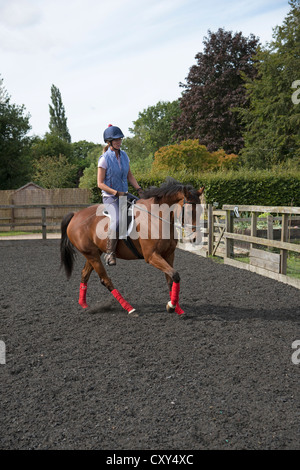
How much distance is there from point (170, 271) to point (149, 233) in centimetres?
61

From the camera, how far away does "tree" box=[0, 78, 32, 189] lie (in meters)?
30.5

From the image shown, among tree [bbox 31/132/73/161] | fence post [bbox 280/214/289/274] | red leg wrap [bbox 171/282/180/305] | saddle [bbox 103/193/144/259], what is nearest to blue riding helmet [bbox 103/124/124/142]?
saddle [bbox 103/193/144/259]

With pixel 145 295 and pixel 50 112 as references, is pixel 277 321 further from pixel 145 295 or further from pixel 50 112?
pixel 50 112

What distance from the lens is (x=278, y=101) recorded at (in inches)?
1108

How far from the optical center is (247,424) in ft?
9.29

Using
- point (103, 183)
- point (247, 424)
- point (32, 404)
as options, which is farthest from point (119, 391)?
point (103, 183)

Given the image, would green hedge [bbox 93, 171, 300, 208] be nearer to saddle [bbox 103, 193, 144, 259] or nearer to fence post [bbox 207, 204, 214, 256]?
fence post [bbox 207, 204, 214, 256]

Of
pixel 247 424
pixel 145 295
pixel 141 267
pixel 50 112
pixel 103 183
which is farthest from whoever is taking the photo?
pixel 50 112

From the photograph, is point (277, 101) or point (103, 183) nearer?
point (103, 183)

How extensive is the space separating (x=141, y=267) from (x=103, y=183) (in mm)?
4439

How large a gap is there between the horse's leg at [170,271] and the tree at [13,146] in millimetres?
27591

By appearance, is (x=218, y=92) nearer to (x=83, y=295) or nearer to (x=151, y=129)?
(x=151, y=129)

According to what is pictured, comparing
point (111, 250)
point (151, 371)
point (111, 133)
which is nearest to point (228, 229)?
point (111, 250)
